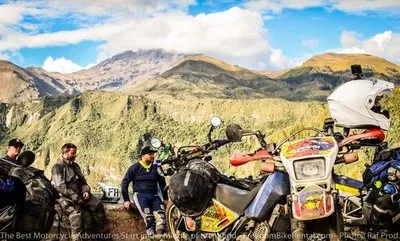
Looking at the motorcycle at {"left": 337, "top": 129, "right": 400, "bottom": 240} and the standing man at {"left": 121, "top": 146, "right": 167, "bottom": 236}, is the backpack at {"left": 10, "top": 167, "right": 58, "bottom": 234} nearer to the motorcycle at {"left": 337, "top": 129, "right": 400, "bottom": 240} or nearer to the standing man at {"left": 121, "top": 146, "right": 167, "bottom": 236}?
the standing man at {"left": 121, "top": 146, "right": 167, "bottom": 236}

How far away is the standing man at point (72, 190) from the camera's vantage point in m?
7.81

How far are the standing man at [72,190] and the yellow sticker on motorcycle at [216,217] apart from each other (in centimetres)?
249

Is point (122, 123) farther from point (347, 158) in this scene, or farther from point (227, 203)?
point (347, 158)

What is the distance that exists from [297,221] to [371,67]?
536 feet

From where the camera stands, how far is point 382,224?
17.7ft

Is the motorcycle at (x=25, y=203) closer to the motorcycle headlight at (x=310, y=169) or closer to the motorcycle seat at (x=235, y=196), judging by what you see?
the motorcycle seat at (x=235, y=196)

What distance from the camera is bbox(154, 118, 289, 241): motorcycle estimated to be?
503 cm

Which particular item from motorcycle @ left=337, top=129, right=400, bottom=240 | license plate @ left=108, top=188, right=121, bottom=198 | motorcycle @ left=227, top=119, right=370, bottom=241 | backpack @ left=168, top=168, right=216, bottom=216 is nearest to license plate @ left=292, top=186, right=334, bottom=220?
motorcycle @ left=227, top=119, right=370, bottom=241

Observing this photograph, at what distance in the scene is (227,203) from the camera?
225 inches

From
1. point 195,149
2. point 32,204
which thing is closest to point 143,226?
point 195,149

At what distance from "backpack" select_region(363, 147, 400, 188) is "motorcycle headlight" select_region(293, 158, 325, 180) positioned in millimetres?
1174

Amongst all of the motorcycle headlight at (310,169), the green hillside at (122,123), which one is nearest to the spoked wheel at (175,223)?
the motorcycle headlight at (310,169)

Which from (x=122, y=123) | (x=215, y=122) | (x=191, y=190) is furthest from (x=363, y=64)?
(x=191, y=190)

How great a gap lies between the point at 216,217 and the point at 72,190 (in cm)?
283
